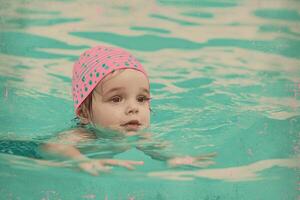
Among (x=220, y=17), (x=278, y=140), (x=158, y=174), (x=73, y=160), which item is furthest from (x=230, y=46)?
(x=73, y=160)

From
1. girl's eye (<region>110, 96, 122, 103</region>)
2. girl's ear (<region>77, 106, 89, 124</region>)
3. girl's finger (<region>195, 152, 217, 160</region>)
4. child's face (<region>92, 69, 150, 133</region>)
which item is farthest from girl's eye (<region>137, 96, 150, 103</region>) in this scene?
girl's finger (<region>195, 152, 217, 160</region>)

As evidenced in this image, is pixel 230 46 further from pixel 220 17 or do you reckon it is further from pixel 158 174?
pixel 158 174

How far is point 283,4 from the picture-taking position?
10.8 ft

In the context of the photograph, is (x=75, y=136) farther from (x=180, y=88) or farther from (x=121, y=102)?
(x=180, y=88)

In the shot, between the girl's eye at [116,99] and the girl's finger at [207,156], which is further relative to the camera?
the girl's finger at [207,156]

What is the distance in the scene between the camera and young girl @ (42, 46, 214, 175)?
10.1 ft

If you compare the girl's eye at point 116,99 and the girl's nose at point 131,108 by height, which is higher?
the girl's eye at point 116,99

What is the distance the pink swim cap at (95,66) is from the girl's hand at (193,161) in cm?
50

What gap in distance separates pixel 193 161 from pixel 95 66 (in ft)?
2.40

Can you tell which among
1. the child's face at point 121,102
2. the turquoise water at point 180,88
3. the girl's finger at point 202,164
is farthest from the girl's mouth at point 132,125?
the girl's finger at point 202,164

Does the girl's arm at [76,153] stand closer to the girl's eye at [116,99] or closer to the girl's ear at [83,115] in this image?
the girl's ear at [83,115]

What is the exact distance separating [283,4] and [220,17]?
36cm

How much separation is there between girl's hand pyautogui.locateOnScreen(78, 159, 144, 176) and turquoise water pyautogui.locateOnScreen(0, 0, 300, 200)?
5 centimetres

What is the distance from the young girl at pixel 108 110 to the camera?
3072 mm
